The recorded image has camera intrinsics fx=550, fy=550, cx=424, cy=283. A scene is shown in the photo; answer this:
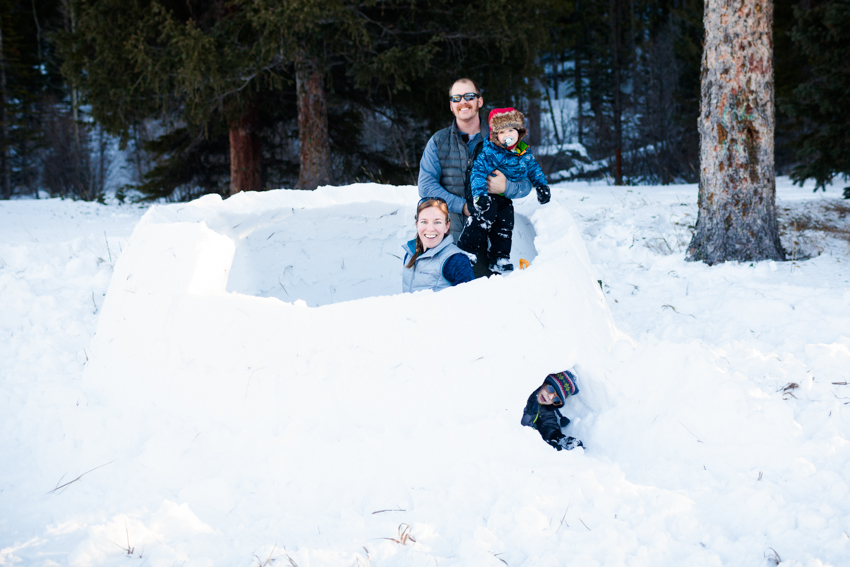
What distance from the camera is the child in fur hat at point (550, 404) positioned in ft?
8.07

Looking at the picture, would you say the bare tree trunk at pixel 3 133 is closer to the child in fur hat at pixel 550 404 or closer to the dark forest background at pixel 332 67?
the dark forest background at pixel 332 67

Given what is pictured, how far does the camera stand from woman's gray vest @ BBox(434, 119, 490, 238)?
3.42 m

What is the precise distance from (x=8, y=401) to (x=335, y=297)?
7.50ft

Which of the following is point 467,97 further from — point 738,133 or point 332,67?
point 332,67

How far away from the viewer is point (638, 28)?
22297mm

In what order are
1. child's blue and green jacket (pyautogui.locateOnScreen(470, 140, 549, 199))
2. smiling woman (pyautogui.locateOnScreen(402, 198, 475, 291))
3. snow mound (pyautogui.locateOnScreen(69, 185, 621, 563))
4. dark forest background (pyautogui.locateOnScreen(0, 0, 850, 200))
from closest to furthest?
snow mound (pyautogui.locateOnScreen(69, 185, 621, 563)), smiling woman (pyautogui.locateOnScreen(402, 198, 475, 291)), child's blue and green jacket (pyautogui.locateOnScreen(470, 140, 549, 199)), dark forest background (pyautogui.locateOnScreen(0, 0, 850, 200))

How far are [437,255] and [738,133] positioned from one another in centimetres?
314

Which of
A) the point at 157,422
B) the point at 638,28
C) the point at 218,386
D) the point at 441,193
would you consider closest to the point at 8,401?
the point at 157,422

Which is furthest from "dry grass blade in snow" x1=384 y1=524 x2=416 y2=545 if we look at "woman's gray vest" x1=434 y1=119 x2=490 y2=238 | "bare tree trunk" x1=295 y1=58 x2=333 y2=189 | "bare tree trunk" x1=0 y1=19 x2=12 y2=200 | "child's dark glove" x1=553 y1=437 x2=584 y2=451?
"bare tree trunk" x1=0 y1=19 x2=12 y2=200

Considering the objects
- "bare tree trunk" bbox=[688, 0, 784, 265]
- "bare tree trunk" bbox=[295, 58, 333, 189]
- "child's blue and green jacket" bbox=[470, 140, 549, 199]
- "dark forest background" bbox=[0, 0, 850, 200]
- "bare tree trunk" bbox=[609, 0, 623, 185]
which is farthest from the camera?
"bare tree trunk" bbox=[609, 0, 623, 185]

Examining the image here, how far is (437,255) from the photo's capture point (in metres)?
3.08

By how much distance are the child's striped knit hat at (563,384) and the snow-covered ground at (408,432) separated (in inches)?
2.7

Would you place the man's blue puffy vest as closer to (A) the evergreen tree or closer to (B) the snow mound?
(B) the snow mound

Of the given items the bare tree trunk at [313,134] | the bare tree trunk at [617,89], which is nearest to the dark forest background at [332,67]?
the bare tree trunk at [313,134]
